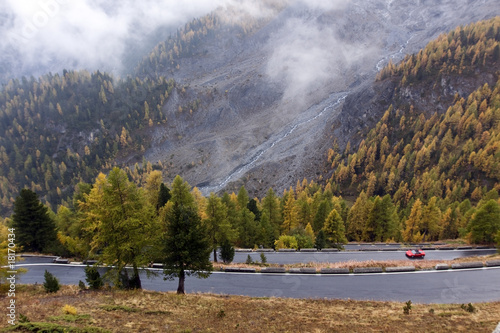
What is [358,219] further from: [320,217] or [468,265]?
Answer: [468,265]

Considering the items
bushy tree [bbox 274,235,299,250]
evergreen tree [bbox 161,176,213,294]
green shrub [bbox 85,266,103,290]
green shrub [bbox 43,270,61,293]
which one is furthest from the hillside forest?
green shrub [bbox 43,270,61,293]

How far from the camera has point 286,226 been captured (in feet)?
192

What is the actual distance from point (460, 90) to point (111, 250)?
18847 cm

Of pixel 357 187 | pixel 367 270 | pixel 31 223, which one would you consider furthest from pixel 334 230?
pixel 357 187

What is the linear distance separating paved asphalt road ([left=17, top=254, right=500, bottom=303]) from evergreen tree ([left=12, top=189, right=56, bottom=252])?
10171mm

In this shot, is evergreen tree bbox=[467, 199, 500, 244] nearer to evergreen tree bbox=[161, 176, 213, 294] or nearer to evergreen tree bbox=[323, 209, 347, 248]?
evergreen tree bbox=[323, 209, 347, 248]

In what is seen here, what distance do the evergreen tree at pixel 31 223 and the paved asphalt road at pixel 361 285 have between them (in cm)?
1017

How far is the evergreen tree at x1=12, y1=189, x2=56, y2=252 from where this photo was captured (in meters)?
34.4

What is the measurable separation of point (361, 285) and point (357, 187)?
118993 mm

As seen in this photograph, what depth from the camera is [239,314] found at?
16.1m

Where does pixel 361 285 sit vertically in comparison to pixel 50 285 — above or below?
below

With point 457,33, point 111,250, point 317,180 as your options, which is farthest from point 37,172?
point 457,33

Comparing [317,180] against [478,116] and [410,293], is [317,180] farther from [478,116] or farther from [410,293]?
[410,293]

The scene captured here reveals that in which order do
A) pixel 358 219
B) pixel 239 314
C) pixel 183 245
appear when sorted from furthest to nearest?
1. pixel 358 219
2. pixel 183 245
3. pixel 239 314
